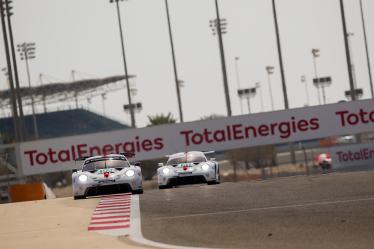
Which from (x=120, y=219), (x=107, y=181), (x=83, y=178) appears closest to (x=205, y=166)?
(x=107, y=181)

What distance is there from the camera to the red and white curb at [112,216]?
17.6 metres

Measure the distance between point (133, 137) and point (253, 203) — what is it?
23854 mm

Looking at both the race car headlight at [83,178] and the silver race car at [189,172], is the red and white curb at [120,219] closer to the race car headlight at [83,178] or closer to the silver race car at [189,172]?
the race car headlight at [83,178]

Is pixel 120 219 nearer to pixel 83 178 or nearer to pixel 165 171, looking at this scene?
pixel 83 178

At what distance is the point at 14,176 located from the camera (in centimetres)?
4356

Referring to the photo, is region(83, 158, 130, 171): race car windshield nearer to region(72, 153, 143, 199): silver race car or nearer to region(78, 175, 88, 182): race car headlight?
region(72, 153, 143, 199): silver race car

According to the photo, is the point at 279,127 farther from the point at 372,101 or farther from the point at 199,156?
the point at 199,156

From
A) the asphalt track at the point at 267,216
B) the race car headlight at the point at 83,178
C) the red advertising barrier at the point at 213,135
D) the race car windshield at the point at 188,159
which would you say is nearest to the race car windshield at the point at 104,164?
the race car headlight at the point at 83,178

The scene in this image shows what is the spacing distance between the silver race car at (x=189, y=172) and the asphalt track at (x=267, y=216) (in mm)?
3458

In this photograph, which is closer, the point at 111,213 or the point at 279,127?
the point at 111,213

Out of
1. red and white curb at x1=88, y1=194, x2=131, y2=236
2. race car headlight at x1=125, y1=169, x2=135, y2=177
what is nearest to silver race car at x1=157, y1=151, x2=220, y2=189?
race car headlight at x1=125, y1=169, x2=135, y2=177

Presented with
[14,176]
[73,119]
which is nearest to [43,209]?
[14,176]

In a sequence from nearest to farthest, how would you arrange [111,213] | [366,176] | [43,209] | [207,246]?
1. [207,246]
2. [111,213]
3. [43,209]
4. [366,176]

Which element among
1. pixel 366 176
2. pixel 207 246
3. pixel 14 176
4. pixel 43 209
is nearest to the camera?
pixel 207 246
